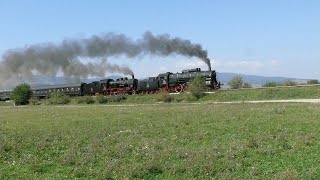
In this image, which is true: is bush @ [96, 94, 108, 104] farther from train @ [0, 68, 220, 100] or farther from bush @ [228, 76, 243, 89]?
bush @ [228, 76, 243, 89]

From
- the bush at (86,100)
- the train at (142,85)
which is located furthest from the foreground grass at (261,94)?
the bush at (86,100)

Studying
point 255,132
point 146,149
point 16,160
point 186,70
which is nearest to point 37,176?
point 16,160

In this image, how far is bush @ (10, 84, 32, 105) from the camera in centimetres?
10069

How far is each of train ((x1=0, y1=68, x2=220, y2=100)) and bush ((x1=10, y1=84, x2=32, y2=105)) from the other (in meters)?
5.09

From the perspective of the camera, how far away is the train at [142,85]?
7506 cm

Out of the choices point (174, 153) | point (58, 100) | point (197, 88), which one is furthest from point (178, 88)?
point (174, 153)

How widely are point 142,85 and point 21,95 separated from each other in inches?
1317

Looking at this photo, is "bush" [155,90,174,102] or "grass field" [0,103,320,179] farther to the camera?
"bush" [155,90,174,102]

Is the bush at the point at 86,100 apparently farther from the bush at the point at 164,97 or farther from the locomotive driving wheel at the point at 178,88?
the bush at the point at 164,97

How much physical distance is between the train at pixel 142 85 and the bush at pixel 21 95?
5086mm

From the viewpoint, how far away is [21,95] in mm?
100938

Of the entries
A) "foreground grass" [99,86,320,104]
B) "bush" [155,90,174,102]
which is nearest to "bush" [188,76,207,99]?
"foreground grass" [99,86,320,104]

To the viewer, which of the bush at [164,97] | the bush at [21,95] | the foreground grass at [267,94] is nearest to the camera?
the foreground grass at [267,94]

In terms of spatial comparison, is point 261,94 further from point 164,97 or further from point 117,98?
point 117,98
